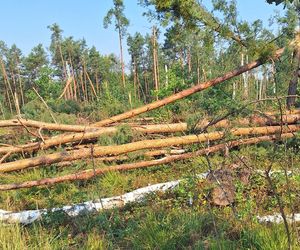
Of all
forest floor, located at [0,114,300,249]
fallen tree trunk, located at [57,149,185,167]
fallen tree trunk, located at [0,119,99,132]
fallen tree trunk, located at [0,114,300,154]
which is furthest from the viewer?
fallen tree trunk, located at [0,114,300,154]

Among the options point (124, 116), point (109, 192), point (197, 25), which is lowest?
point (109, 192)

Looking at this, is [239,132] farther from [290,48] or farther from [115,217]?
[115,217]

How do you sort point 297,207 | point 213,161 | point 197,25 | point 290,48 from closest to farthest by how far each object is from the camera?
point 297,207 < point 213,161 < point 290,48 < point 197,25

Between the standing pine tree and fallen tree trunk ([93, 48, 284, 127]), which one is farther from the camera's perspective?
the standing pine tree

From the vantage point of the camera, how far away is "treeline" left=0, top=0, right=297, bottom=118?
823 cm

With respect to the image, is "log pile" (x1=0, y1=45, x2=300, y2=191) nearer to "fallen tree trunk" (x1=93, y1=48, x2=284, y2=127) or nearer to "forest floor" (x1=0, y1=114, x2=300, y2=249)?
"fallen tree trunk" (x1=93, y1=48, x2=284, y2=127)

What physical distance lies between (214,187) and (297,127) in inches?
117

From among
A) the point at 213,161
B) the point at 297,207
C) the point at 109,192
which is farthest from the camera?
the point at 213,161

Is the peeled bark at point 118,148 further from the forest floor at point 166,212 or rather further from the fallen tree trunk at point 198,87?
the fallen tree trunk at point 198,87

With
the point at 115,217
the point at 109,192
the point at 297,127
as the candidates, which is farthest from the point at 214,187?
the point at 297,127

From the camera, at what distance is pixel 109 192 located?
18.3ft

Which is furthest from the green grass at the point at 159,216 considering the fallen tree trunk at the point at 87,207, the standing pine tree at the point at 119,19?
the standing pine tree at the point at 119,19

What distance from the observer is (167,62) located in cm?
6072

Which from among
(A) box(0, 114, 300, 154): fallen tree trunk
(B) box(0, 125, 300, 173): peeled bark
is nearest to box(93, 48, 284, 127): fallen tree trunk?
(A) box(0, 114, 300, 154): fallen tree trunk
